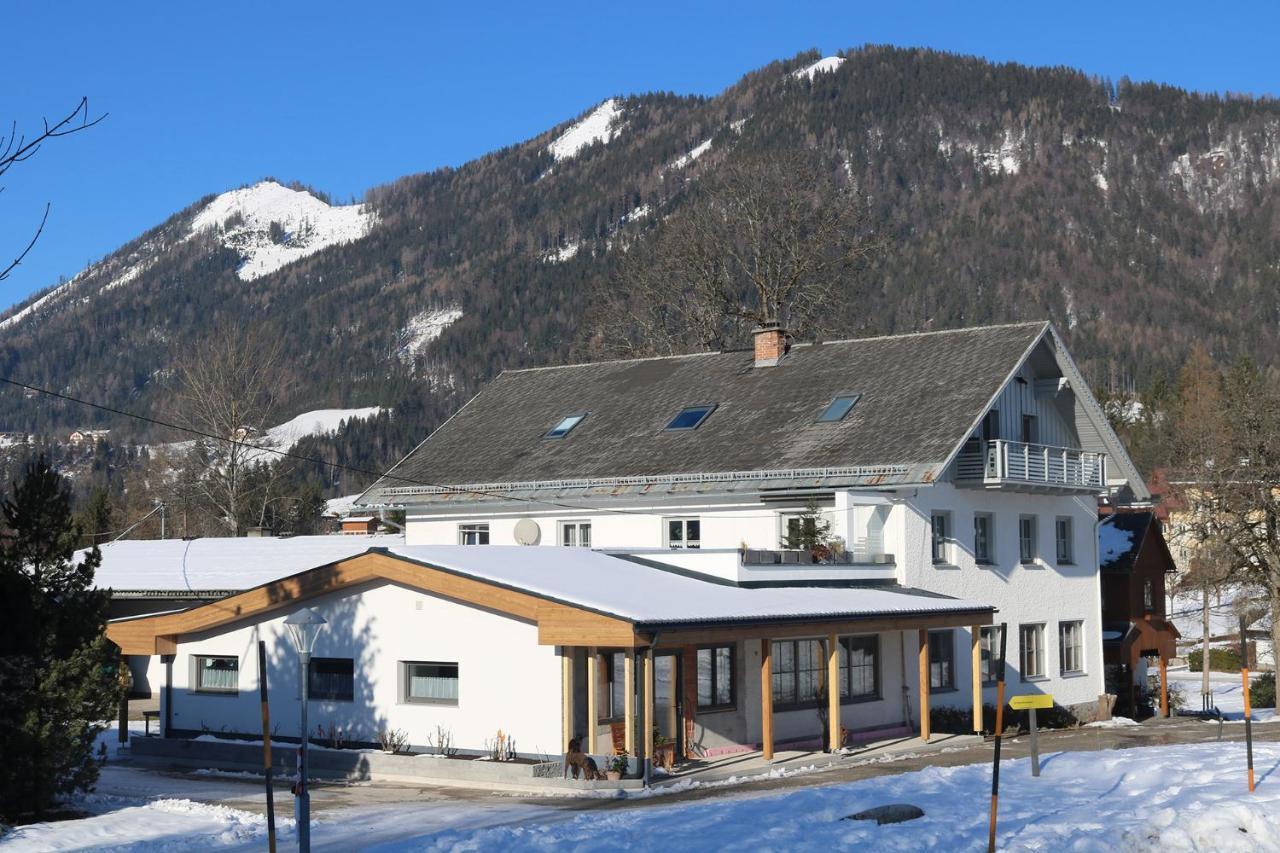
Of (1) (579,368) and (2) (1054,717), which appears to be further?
(1) (579,368)

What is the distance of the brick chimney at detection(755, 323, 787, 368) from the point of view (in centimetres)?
4144

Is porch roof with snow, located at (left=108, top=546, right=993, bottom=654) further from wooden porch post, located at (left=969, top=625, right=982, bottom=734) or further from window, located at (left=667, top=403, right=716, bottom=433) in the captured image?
window, located at (left=667, top=403, right=716, bottom=433)

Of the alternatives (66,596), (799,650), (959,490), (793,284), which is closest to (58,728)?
(66,596)

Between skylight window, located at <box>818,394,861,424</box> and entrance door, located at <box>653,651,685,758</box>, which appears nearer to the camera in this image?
entrance door, located at <box>653,651,685,758</box>

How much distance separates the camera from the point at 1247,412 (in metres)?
51.7

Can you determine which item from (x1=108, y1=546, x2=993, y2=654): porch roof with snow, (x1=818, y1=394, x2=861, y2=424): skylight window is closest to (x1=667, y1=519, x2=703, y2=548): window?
(x1=818, y1=394, x2=861, y2=424): skylight window

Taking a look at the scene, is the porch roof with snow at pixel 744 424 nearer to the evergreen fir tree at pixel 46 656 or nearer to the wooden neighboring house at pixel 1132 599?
the wooden neighboring house at pixel 1132 599

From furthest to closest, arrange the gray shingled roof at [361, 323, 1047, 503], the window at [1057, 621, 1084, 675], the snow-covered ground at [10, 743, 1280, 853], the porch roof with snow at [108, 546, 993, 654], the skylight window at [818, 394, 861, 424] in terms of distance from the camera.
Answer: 1. the window at [1057, 621, 1084, 675]
2. the skylight window at [818, 394, 861, 424]
3. the gray shingled roof at [361, 323, 1047, 503]
4. the porch roof with snow at [108, 546, 993, 654]
5. the snow-covered ground at [10, 743, 1280, 853]

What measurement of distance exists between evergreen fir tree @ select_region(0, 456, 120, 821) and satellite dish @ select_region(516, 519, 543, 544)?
14741 mm

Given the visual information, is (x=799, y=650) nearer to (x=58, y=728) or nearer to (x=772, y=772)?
(x=772, y=772)

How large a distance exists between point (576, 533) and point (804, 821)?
19609 millimetres

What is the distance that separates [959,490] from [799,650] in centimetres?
748

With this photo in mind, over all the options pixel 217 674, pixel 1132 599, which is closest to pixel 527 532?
pixel 217 674

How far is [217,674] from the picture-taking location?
98.8 ft
